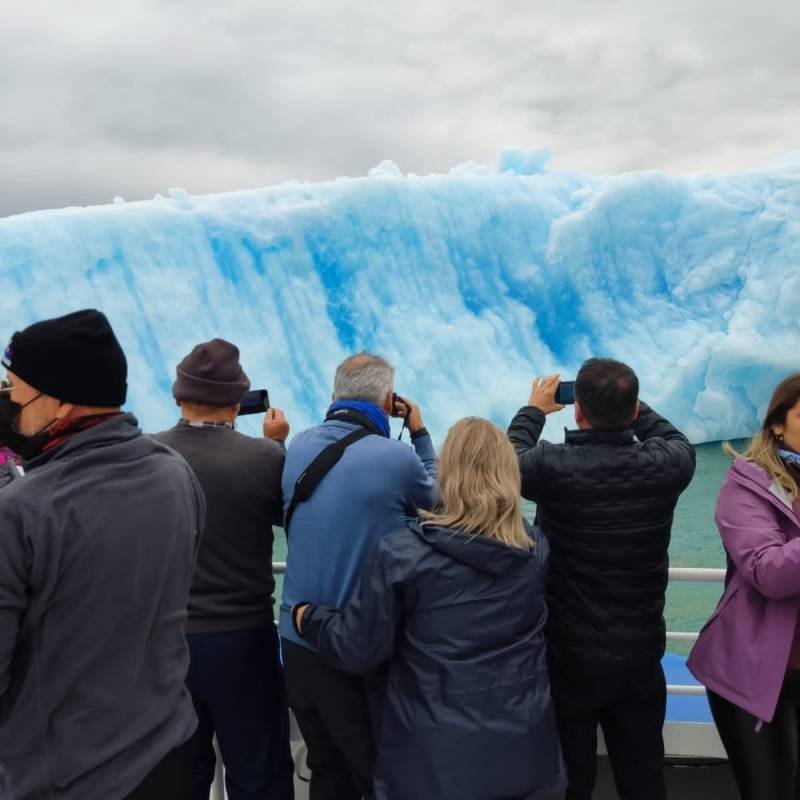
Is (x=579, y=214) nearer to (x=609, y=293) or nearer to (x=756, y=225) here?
(x=609, y=293)

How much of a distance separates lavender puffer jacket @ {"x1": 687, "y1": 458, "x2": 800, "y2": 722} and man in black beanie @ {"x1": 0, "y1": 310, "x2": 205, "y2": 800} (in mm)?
975

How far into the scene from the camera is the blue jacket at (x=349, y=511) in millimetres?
1480

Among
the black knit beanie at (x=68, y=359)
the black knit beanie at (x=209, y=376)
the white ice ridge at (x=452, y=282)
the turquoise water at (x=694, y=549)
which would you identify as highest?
the black knit beanie at (x=68, y=359)

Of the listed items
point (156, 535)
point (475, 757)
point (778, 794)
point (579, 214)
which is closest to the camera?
point (156, 535)

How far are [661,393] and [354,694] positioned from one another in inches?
313

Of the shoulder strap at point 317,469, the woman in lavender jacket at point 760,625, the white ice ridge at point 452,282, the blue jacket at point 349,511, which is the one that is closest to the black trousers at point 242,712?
the blue jacket at point 349,511

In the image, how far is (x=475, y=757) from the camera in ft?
4.25

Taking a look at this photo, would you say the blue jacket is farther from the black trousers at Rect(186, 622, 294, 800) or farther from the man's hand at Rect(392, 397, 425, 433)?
the man's hand at Rect(392, 397, 425, 433)

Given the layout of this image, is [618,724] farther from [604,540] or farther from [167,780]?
[167,780]

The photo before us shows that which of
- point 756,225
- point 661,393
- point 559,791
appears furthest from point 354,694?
point 756,225

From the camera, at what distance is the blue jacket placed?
58.3 inches

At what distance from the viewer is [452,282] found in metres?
9.05

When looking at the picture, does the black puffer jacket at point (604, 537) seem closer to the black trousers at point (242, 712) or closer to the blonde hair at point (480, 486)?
the blonde hair at point (480, 486)

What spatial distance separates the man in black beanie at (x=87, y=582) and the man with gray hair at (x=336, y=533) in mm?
376
